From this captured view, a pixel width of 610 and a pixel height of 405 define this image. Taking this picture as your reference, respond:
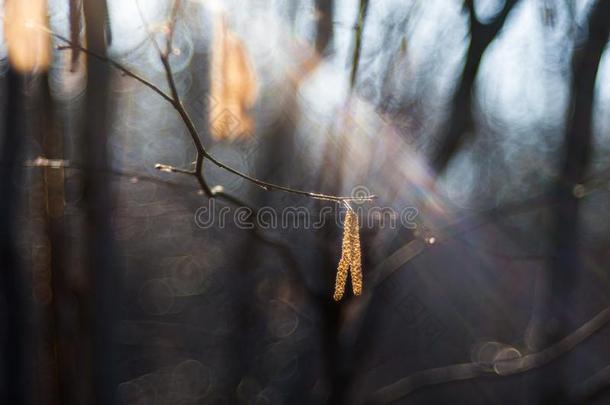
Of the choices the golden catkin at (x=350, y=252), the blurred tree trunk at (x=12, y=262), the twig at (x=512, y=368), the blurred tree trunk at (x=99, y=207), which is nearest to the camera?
the golden catkin at (x=350, y=252)

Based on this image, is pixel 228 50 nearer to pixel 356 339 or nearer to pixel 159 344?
pixel 356 339

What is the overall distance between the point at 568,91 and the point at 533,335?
127 cm

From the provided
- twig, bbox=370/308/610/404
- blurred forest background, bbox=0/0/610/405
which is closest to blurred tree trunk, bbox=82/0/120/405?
blurred forest background, bbox=0/0/610/405

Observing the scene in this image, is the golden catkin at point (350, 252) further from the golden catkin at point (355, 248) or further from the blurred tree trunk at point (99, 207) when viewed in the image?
the blurred tree trunk at point (99, 207)

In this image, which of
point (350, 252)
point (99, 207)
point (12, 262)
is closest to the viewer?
point (350, 252)

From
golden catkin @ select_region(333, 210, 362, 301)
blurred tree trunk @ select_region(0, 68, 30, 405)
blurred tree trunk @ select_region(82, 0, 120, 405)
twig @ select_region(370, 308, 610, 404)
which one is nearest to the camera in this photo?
golden catkin @ select_region(333, 210, 362, 301)

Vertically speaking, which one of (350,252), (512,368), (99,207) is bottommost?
(512,368)

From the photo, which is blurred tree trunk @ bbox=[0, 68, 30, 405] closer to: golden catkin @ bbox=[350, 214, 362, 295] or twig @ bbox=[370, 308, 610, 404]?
golden catkin @ bbox=[350, 214, 362, 295]

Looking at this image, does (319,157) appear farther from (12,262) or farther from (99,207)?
(12,262)

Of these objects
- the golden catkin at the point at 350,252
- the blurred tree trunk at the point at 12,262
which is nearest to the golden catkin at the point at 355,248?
the golden catkin at the point at 350,252

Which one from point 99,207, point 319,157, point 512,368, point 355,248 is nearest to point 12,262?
point 99,207

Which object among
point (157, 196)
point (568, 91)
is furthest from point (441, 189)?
point (157, 196)

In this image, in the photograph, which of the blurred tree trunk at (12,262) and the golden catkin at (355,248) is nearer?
the golden catkin at (355,248)

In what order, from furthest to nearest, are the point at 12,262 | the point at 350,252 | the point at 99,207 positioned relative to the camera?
the point at 12,262
the point at 99,207
the point at 350,252
